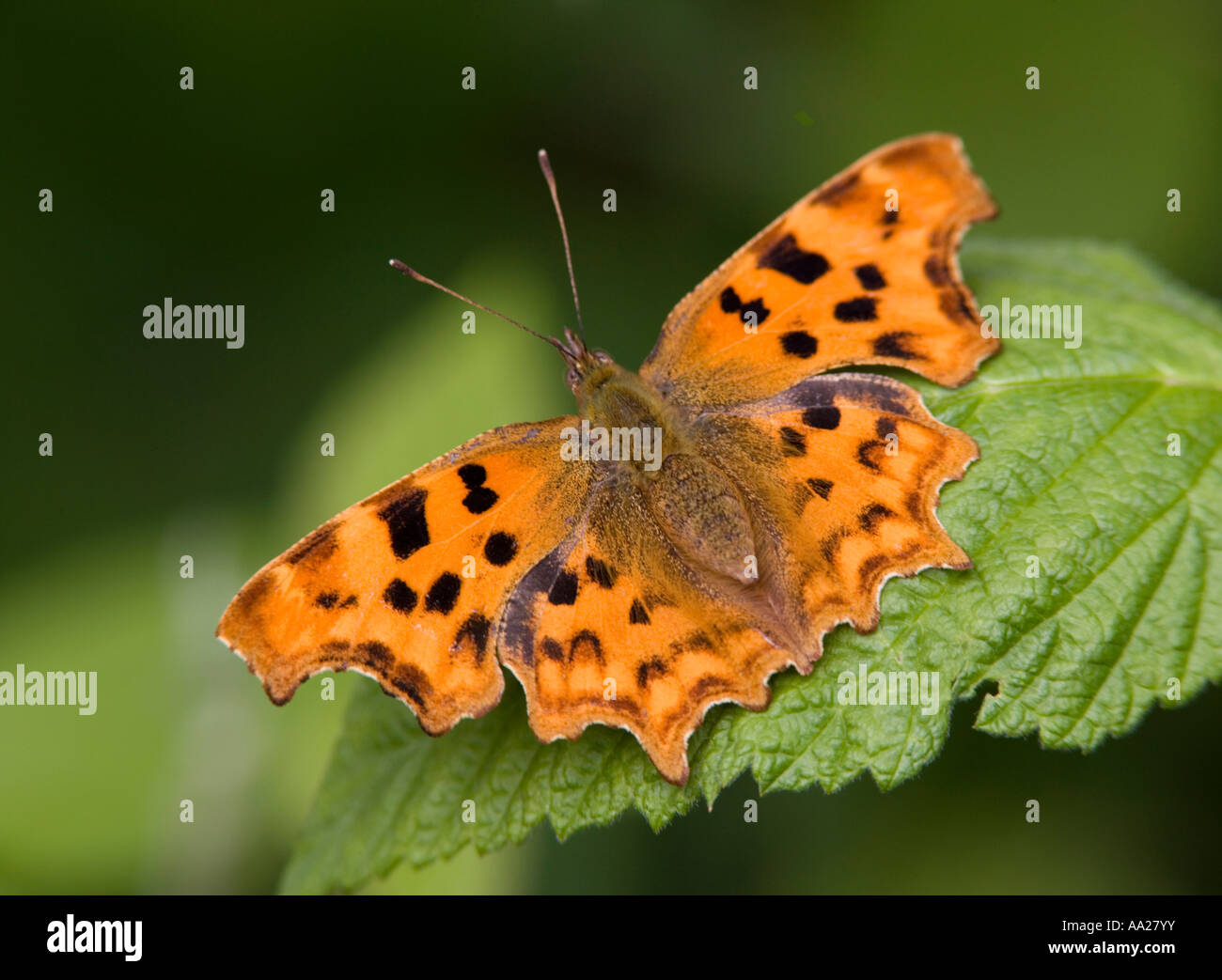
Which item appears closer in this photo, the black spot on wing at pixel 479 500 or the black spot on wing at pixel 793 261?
the black spot on wing at pixel 479 500

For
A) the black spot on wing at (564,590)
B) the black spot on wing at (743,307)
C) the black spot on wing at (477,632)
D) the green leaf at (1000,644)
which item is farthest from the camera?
the black spot on wing at (743,307)

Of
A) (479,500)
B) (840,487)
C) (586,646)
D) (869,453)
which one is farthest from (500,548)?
(869,453)

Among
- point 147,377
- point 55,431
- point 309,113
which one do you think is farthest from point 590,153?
point 55,431

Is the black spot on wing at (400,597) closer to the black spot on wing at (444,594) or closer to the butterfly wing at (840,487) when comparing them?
the black spot on wing at (444,594)

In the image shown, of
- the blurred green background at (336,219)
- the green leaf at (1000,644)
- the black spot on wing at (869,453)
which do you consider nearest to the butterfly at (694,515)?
the black spot on wing at (869,453)

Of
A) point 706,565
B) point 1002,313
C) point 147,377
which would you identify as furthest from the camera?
point 147,377

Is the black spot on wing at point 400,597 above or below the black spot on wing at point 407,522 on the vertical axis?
below

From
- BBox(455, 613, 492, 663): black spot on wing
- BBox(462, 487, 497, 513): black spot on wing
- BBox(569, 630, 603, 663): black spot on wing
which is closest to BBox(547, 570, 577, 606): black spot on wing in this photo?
BBox(569, 630, 603, 663): black spot on wing

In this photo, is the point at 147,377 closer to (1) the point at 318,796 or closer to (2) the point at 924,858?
(1) the point at 318,796
